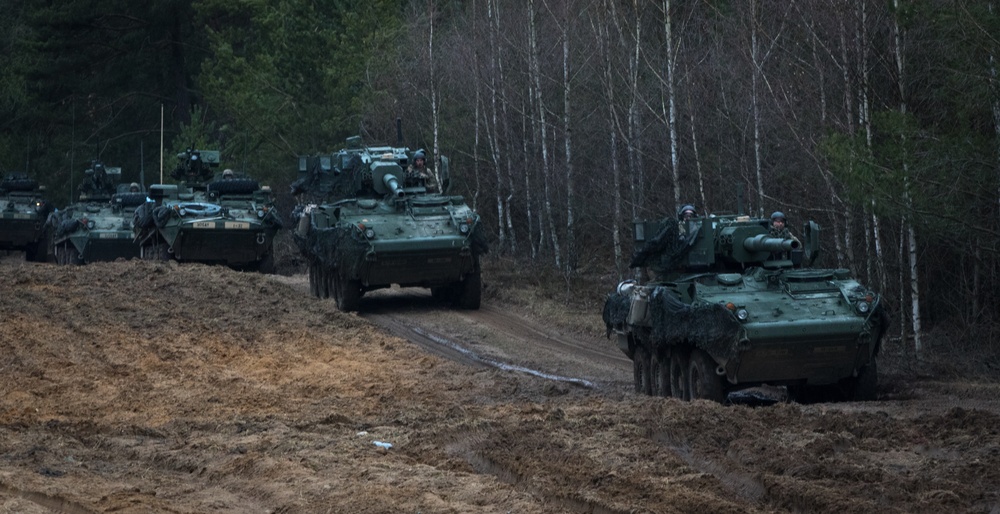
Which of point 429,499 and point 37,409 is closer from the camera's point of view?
point 429,499

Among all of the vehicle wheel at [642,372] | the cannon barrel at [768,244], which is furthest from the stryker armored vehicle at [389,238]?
the cannon barrel at [768,244]

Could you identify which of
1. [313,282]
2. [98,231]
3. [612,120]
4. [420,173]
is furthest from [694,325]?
[98,231]

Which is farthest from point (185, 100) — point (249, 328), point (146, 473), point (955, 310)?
point (146, 473)

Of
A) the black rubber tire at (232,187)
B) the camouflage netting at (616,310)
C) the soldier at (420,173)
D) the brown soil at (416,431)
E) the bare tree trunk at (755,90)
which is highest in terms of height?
the bare tree trunk at (755,90)

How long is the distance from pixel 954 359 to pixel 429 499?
8.51m

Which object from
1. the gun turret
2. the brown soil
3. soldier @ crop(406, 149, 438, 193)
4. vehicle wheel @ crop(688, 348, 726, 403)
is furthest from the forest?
the brown soil

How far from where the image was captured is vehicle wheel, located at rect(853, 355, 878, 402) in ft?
39.4

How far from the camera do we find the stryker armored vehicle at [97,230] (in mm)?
27438

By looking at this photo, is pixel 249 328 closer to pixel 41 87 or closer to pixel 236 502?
pixel 236 502

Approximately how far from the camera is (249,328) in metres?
17.2

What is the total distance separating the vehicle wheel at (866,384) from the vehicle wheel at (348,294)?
8887 mm

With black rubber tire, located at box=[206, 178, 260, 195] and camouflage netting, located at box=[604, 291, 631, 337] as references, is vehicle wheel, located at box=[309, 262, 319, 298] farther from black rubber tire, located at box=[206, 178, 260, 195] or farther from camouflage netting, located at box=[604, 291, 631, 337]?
camouflage netting, located at box=[604, 291, 631, 337]

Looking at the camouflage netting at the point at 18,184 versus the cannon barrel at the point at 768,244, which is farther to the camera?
the camouflage netting at the point at 18,184

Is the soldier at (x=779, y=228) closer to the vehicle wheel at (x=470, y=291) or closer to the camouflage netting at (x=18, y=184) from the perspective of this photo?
the vehicle wheel at (x=470, y=291)
